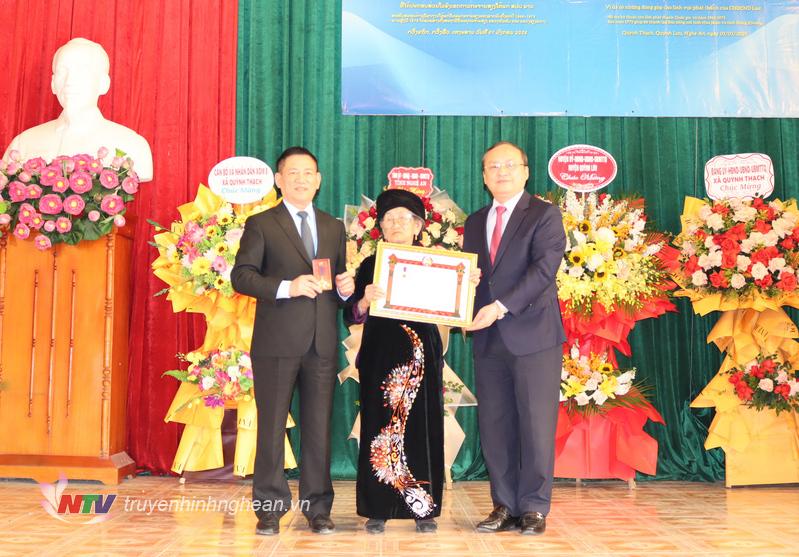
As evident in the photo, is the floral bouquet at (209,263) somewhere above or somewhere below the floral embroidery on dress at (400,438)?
above

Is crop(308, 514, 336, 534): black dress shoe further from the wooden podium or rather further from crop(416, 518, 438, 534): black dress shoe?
the wooden podium

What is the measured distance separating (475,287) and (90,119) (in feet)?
8.93

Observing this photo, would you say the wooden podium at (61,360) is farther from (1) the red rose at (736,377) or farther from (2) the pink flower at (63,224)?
(1) the red rose at (736,377)

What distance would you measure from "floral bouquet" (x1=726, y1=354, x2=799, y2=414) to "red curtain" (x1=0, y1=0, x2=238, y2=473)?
3212 millimetres

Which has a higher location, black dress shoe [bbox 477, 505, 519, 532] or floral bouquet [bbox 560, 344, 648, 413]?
floral bouquet [bbox 560, 344, 648, 413]

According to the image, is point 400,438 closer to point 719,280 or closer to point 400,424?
point 400,424

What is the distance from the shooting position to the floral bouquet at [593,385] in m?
4.48

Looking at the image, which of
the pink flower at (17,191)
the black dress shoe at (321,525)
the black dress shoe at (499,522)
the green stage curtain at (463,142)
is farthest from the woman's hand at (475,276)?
the pink flower at (17,191)

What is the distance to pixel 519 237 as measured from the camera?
3.36 metres

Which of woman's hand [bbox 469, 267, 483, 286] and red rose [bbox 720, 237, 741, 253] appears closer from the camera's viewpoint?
woman's hand [bbox 469, 267, 483, 286]

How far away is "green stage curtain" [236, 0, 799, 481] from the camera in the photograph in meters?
5.11

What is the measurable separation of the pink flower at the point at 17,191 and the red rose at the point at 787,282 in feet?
13.3

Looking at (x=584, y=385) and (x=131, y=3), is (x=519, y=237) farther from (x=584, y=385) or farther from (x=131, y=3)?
(x=131, y=3)

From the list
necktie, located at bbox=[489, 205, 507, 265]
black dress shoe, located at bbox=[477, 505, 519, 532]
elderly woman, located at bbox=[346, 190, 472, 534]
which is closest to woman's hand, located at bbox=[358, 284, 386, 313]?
elderly woman, located at bbox=[346, 190, 472, 534]
